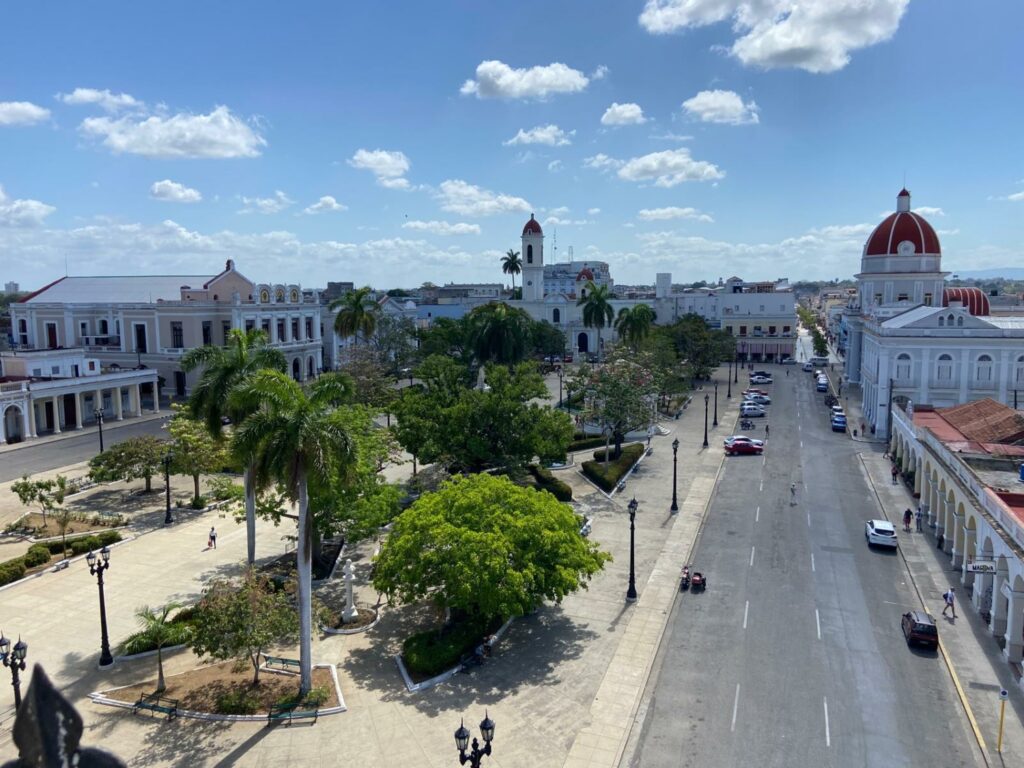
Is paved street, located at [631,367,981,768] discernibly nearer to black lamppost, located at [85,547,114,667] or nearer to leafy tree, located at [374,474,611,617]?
leafy tree, located at [374,474,611,617]

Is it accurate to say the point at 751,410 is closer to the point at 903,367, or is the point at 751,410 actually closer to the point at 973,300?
the point at 903,367

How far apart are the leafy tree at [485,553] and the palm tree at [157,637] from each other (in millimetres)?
6446

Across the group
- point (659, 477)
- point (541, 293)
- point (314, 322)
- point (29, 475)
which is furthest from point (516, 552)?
point (541, 293)

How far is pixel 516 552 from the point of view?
2525 centimetres

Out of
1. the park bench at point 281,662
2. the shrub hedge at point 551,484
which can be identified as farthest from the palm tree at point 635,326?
the park bench at point 281,662

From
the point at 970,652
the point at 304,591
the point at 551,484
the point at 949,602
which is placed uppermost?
the point at 304,591

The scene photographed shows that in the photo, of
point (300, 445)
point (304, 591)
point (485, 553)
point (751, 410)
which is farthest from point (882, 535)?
point (751, 410)

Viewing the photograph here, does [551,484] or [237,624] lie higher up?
[237,624]

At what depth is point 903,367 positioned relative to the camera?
6362cm

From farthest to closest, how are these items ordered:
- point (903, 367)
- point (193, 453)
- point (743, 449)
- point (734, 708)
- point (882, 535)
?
1. point (903, 367)
2. point (743, 449)
3. point (193, 453)
4. point (882, 535)
5. point (734, 708)

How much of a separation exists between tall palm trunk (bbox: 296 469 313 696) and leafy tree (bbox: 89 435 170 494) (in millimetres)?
23035

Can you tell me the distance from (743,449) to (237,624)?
43966 mm

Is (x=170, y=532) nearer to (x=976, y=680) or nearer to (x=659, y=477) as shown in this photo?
(x=659, y=477)

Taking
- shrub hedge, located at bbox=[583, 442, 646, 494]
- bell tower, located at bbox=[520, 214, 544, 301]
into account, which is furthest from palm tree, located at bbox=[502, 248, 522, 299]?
shrub hedge, located at bbox=[583, 442, 646, 494]
